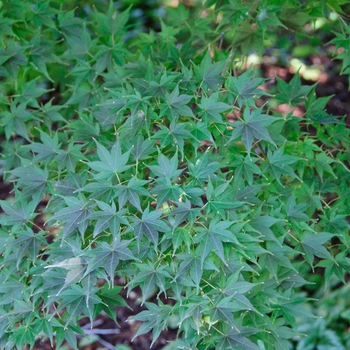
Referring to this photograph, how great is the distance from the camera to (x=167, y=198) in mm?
1846

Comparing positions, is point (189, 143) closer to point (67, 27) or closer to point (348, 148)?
point (348, 148)

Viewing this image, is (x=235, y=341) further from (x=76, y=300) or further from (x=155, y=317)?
(x=76, y=300)

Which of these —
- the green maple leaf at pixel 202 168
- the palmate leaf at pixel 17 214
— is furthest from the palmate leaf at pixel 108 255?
the palmate leaf at pixel 17 214

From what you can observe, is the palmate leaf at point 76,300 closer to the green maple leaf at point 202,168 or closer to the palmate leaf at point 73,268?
the palmate leaf at point 73,268

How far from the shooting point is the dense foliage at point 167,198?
6.01 ft

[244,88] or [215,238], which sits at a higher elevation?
[244,88]

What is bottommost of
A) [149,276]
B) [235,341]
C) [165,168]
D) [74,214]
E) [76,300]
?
[235,341]

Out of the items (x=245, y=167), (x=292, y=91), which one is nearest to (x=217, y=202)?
(x=245, y=167)

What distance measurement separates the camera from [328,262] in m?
2.31

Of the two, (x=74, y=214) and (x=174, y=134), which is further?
(x=174, y=134)

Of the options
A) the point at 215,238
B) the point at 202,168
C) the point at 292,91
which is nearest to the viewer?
the point at 215,238

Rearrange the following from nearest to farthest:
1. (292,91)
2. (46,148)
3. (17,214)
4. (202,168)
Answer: (202,168)
(17,214)
(46,148)
(292,91)

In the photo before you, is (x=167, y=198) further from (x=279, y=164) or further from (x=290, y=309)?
(x=290, y=309)

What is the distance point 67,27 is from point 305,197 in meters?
1.38
